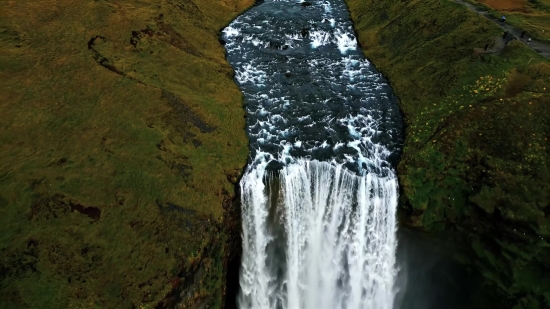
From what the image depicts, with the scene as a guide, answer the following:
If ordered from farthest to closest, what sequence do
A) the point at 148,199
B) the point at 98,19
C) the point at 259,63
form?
the point at 259,63, the point at 98,19, the point at 148,199

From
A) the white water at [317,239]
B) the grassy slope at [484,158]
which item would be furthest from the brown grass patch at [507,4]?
the white water at [317,239]

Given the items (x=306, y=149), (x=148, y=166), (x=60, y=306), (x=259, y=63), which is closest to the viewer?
(x=60, y=306)

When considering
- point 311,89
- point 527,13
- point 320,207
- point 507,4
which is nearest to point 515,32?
point 527,13

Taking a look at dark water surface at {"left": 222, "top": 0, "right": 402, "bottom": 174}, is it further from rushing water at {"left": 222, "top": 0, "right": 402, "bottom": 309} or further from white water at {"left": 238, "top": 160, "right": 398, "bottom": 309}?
white water at {"left": 238, "top": 160, "right": 398, "bottom": 309}

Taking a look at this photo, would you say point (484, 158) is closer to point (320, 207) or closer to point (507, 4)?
point (320, 207)

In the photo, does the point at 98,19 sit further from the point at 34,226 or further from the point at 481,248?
the point at 481,248

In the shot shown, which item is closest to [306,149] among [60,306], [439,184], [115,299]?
[439,184]

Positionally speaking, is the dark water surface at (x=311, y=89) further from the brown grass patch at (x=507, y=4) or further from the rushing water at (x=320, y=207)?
the brown grass patch at (x=507, y=4)
